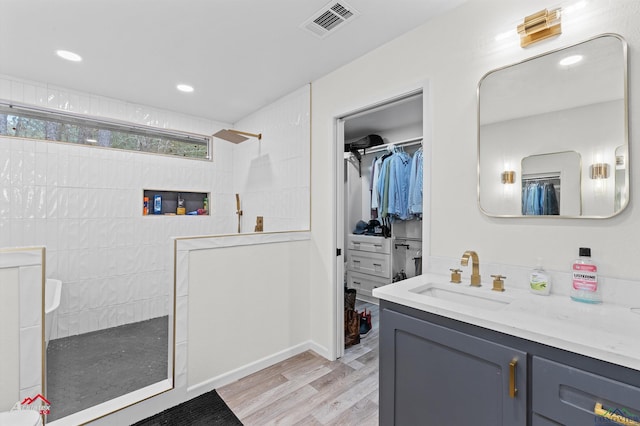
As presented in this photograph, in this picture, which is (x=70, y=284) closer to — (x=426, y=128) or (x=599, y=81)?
(x=426, y=128)

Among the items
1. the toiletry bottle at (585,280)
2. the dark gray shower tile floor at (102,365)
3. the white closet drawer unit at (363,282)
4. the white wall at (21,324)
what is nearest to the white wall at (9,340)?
the white wall at (21,324)

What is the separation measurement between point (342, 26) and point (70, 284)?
10.8ft

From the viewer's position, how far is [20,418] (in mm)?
1183

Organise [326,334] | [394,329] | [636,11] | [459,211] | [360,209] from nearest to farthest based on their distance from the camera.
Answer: [636,11], [394,329], [459,211], [326,334], [360,209]

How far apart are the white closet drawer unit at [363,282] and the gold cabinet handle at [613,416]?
9.28 feet

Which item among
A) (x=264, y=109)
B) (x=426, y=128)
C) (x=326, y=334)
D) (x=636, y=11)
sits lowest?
(x=326, y=334)

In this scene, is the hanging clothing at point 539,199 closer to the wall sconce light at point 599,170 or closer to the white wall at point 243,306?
the wall sconce light at point 599,170

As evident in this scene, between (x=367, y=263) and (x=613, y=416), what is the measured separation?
3.08 m

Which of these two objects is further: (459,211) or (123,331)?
(123,331)

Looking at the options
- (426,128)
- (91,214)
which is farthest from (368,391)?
(91,214)

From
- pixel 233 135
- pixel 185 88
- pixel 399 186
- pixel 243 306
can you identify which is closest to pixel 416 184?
pixel 399 186

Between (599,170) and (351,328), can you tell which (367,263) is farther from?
(599,170)

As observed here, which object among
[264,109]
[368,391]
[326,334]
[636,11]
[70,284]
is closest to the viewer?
[636,11]

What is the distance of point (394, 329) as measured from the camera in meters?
1.30
